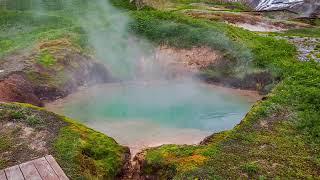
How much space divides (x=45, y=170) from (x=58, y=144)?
3.32 m

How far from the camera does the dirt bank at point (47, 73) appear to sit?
2311cm

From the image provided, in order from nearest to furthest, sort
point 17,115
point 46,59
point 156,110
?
point 17,115 < point 156,110 < point 46,59

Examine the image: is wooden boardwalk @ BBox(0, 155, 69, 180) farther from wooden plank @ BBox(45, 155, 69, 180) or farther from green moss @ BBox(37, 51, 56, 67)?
green moss @ BBox(37, 51, 56, 67)

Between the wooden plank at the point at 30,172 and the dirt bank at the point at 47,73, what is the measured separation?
409 inches

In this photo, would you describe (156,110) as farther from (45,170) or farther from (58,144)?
(45,170)

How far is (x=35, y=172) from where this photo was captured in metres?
11.9

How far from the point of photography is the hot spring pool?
781 inches

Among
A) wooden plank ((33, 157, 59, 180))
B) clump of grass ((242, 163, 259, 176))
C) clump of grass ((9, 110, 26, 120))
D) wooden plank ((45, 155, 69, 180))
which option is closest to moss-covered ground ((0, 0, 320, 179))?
clump of grass ((242, 163, 259, 176))

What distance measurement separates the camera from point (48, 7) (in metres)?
43.2

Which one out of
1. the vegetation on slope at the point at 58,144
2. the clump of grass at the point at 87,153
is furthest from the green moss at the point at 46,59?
the clump of grass at the point at 87,153

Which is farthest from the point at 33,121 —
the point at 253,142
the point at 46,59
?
the point at 46,59

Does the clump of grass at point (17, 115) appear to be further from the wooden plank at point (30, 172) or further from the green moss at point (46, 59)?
the green moss at point (46, 59)

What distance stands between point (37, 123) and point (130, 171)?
13.2ft

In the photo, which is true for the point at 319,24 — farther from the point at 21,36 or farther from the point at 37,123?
the point at 37,123
